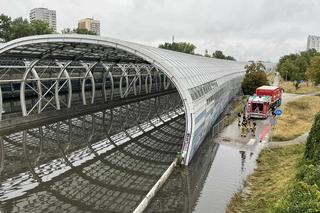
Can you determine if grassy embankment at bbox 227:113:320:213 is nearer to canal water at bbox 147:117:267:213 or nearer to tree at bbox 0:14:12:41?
canal water at bbox 147:117:267:213

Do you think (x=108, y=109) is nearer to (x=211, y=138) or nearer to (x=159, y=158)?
(x=211, y=138)

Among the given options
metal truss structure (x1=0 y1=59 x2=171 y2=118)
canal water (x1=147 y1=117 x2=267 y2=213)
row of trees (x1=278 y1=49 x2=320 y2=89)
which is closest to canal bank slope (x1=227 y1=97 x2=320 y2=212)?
canal water (x1=147 y1=117 x2=267 y2=213)

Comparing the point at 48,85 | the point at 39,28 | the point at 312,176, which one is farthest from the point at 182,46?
the point at 312,176

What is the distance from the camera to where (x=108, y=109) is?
37.3 meters

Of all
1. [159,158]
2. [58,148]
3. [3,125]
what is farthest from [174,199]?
[3,125]

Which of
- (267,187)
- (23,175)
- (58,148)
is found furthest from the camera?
(58,148)

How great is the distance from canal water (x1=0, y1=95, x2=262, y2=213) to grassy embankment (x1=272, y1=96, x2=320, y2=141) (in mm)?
3500

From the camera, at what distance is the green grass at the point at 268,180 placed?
13789mm

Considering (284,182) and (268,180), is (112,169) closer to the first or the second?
(268,180)

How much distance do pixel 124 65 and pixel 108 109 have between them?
13600mm

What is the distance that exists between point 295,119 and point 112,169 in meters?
23.4

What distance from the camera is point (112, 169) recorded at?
18328 mm

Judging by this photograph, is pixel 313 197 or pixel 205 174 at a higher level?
pixel 313 197

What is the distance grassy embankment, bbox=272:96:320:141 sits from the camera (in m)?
Answer: 26.6
